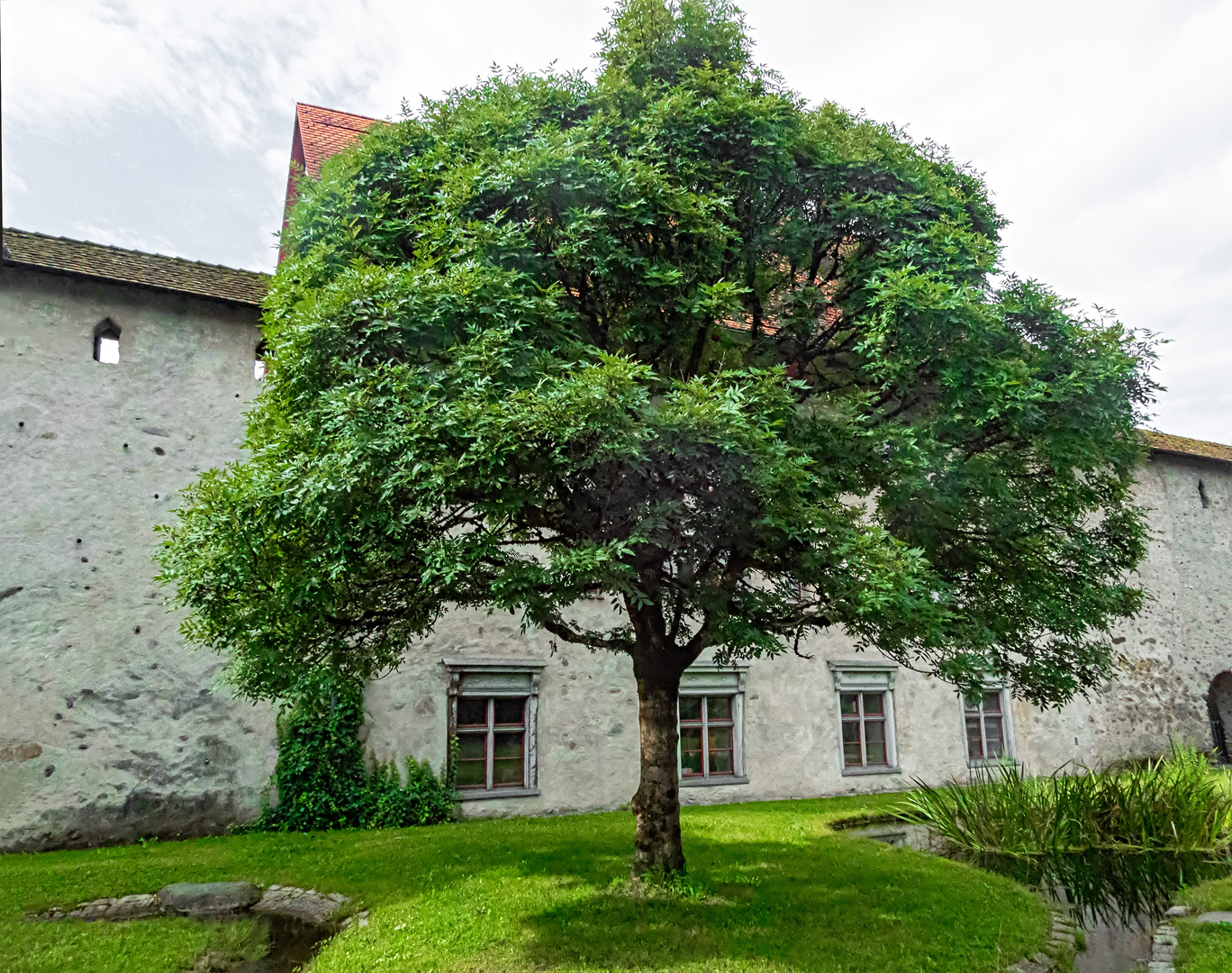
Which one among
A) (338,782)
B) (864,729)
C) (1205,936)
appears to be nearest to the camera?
(1205,936)

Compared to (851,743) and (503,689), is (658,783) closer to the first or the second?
(503,689)

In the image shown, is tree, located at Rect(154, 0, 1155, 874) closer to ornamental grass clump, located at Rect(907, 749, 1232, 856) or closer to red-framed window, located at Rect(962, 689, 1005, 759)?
ornamental grass clump, located at Rect(907, 749, 1232, 856)

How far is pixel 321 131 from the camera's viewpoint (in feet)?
52.7

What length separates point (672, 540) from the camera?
6.39 meters

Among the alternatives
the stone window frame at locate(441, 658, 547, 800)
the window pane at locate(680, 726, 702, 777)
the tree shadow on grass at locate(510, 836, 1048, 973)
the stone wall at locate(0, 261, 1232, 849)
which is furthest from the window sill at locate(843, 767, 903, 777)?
the tree shadow on grass at locate(510, 836, 1048, 973)

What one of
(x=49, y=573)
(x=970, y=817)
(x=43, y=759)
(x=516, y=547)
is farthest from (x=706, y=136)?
(x=43, y=759)

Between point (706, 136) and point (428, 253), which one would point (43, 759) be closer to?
point (428, 253)

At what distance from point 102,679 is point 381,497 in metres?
6.76

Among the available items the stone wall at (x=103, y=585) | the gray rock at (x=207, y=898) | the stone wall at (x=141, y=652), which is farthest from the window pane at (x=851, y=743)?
the gray rock at (x=207, y=898)

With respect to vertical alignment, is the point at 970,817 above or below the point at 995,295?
below

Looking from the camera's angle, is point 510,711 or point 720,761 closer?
point 510,711

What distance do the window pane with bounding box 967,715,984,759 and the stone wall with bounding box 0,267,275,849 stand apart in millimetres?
11650

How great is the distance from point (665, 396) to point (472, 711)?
723 centimetres

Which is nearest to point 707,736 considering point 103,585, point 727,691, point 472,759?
point 727,691
